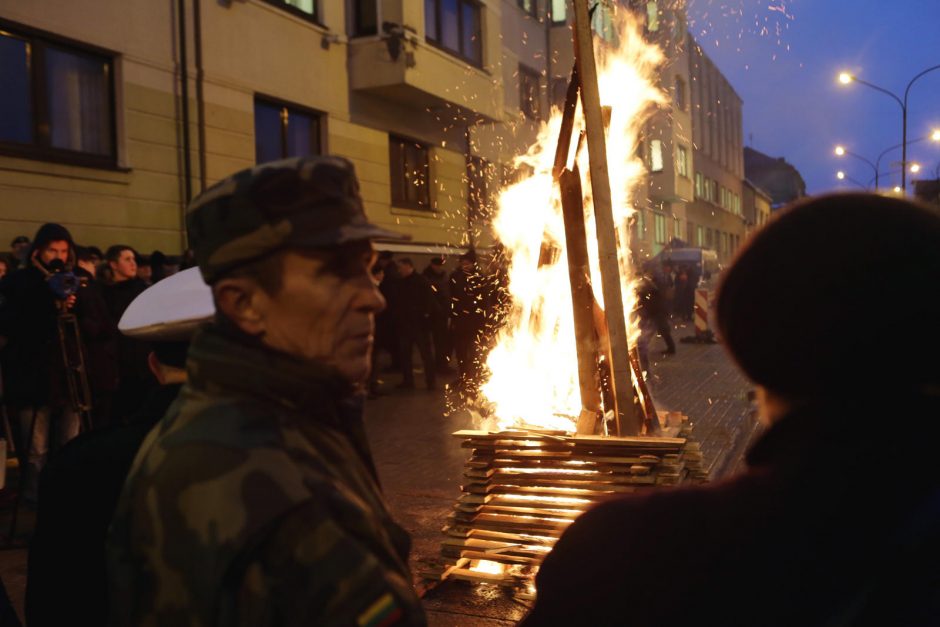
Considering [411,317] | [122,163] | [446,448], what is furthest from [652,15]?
[122,163]

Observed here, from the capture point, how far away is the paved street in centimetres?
450

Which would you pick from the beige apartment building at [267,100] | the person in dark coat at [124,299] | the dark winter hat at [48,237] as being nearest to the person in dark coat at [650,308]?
the beige apartment building at [267,100]

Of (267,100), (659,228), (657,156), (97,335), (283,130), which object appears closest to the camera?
(97,335)

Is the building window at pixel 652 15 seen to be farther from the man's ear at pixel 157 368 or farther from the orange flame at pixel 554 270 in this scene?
the man's ear at pixel 157 368

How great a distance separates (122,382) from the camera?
6656 mm

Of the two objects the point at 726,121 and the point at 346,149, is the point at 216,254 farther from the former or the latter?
the point at 726,121

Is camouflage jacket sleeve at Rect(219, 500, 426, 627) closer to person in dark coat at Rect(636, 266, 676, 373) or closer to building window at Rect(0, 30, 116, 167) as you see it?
building window at Rect(0, 30, 116, 167)

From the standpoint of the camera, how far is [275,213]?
1.36 metres

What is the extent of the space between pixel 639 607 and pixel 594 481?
12.0 feet

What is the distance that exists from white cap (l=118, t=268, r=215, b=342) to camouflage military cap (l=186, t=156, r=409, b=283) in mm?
698

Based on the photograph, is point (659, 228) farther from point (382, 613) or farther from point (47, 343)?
point (382, 613)

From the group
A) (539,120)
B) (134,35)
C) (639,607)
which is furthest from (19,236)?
(539,120)

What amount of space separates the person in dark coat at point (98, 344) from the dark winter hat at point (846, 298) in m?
6.01

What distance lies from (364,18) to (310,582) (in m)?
15.6
